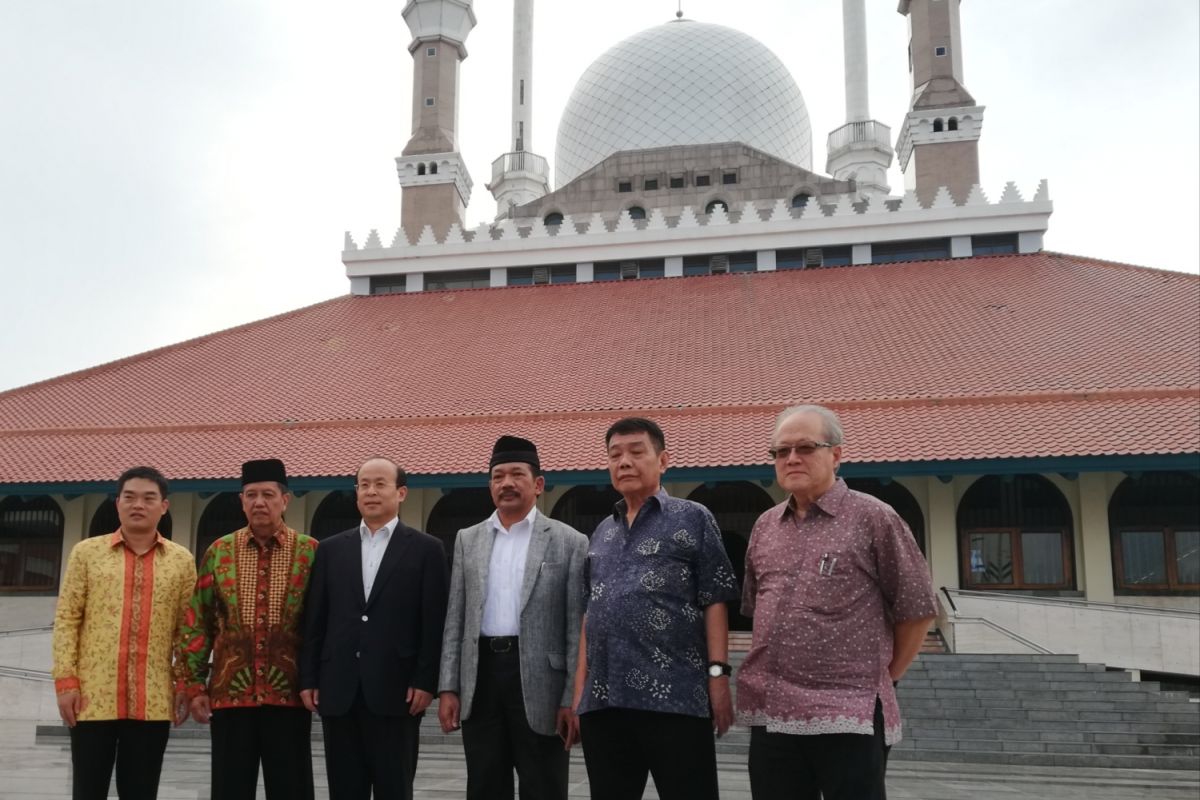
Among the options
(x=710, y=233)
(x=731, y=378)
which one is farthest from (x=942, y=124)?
(x=731, y=378)

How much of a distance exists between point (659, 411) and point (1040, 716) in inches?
285

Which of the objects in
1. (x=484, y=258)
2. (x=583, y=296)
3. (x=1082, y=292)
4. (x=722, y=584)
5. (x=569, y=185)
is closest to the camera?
(x=722, y=584)

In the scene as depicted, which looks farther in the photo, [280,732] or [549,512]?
[549,512]

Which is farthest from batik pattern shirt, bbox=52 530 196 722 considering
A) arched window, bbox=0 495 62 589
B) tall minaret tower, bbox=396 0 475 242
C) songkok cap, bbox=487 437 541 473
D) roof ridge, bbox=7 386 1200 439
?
tall minaret tower, bbox=396 0 475 242

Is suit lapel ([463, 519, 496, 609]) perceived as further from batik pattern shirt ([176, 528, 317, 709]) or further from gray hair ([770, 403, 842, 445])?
gray hair ([770, 403, 842, 445])

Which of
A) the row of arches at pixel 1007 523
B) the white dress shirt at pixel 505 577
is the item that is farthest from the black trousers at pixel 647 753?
the row of arches at pixel 1007 523

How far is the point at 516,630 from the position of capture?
13.9ft

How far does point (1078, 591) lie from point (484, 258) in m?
14.0

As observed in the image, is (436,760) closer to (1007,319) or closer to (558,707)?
(558,707)

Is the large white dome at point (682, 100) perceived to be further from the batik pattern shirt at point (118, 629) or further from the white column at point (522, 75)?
the batik pattern shirt at point (118, 629)

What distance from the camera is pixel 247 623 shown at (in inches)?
178

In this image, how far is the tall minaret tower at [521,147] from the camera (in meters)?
31.3

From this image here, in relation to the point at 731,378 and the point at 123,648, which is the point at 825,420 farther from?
the point at 731,378

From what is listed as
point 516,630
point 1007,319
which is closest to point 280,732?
point 516,630
